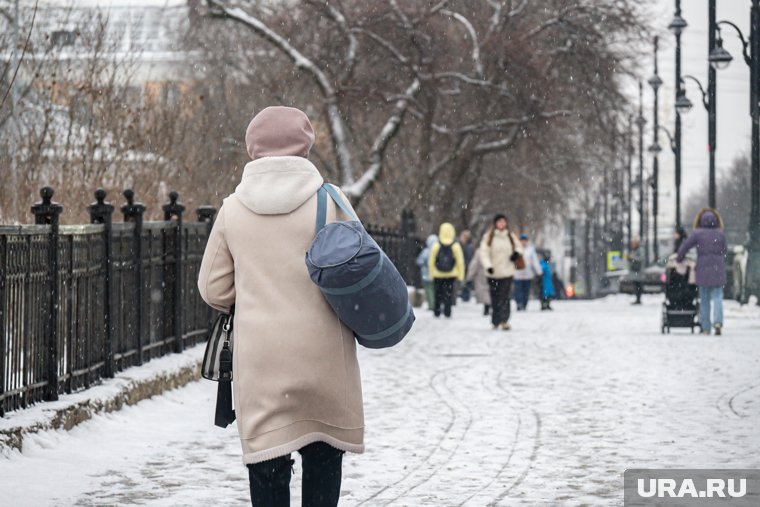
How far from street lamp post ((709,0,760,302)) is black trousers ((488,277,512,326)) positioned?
7.18 m

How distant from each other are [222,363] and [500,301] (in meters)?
17.1

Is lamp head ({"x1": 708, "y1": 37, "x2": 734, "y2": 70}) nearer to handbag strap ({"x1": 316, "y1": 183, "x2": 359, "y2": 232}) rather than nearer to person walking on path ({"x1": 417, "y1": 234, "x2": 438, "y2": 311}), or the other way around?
person walking on path ({"x1": 417, "y1": 234, "x2": 438, "y2": 311})

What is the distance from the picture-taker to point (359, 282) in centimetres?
499

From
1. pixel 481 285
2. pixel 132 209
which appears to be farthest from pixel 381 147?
pixel 132 209

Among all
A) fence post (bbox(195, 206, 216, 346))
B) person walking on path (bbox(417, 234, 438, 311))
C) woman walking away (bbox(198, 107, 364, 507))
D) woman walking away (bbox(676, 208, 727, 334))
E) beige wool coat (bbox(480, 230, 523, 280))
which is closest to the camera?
woman walking away (bbox(198, 107, 364, 507))

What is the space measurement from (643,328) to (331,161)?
24.3m

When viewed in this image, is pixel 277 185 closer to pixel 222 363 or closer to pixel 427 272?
pixel 222 363

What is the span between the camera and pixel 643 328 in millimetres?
23031

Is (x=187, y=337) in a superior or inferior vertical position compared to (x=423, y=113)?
inferior

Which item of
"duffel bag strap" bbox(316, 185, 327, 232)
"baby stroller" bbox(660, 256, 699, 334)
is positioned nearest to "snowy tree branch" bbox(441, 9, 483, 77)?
"baby stroller" bbox(660, 256, 699, 334)

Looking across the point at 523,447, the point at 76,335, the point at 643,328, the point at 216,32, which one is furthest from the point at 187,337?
the point at 216,32

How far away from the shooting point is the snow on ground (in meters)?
8.00

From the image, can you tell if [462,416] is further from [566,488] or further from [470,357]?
[470,357]

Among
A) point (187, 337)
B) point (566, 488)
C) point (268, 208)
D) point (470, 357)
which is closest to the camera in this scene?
point (268, 208)
